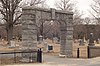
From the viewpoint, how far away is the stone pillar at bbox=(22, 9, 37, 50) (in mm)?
23036

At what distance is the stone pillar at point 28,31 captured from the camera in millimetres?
23036

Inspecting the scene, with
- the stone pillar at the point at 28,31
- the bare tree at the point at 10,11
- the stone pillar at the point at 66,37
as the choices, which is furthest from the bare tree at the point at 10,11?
the stone pillar at the point at 28,31

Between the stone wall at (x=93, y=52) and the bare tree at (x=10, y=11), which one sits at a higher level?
the bare tree at (x=10, y=11)

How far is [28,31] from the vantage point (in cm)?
2311

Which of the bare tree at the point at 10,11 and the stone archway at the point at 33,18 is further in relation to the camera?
the bare tree at the point at 10,11

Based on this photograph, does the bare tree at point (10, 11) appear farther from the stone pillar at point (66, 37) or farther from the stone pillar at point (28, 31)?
the stone pillar at point (28, 31)

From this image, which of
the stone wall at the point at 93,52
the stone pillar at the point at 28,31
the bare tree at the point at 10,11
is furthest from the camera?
the bare tree at the point at 10,11

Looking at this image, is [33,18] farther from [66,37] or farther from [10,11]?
[10,11]

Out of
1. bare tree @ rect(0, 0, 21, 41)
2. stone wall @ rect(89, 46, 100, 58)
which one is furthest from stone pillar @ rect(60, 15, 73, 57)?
bare tree @ rect(0, 0, 21, 41)

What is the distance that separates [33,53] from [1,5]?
90.2 ft

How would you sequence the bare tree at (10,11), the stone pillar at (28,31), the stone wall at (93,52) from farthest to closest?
the bare tree at (10,11)
the stone wall at (93,52)
the stone pillar at (28,31)

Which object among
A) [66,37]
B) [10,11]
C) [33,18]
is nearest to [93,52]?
[66,37]

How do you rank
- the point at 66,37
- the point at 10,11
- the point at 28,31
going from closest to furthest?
the point at 28,31 → the point at 66,37 → the point at 10,11

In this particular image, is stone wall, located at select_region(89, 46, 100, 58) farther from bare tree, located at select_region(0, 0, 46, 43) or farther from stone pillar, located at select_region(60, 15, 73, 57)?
bare tree, located at select_region(0, 0, 46, 43)
